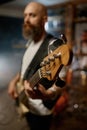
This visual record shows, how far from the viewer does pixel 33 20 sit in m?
0.79

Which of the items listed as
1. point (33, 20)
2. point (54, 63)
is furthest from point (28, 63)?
point (54, 63)

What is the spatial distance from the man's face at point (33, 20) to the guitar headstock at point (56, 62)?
0.60 feet

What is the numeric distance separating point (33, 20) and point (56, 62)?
24 cm

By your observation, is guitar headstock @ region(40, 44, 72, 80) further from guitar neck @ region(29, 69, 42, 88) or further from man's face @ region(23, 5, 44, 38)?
man's face @ region(23, 5, 44, 38)

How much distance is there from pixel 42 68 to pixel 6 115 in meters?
0.26

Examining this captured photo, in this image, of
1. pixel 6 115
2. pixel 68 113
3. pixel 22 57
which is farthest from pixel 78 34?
pixel 6 115

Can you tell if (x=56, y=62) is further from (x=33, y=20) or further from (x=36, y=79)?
(x=33, y=20)

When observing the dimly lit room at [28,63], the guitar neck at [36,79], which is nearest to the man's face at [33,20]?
the dimly lit room at [28,63]

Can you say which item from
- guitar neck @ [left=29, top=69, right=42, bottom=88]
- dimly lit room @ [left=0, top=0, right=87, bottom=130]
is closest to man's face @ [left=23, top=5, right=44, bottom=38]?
dimly lit room @ [left=0, top=0, right=87, bottom=130]

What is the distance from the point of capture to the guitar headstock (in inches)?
22.2

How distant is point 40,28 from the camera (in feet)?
2.69

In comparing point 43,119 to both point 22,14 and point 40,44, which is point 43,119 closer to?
point 40,44

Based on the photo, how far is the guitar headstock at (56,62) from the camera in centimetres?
56

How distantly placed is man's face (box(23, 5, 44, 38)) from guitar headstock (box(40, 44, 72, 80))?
18 cm
